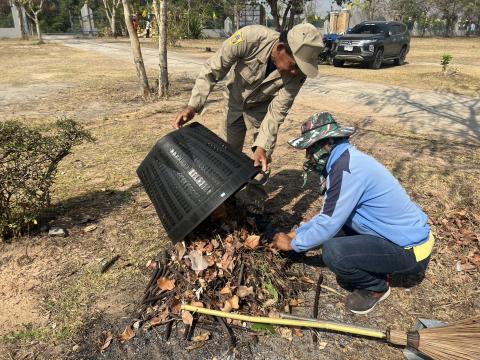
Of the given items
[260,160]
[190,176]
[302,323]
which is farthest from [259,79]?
[302,323]

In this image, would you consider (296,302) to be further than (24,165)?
No

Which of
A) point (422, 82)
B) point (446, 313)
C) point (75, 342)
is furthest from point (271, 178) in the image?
point (422, 82)

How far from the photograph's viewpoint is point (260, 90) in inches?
133

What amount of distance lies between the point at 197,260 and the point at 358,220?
3.48 feet

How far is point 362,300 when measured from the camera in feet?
8.79

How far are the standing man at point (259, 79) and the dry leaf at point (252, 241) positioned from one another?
0.46m

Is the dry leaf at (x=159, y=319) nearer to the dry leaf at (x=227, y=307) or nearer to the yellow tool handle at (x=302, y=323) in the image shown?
the yellow tool handle at (x=302, y=323)

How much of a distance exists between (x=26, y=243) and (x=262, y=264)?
1952 mm

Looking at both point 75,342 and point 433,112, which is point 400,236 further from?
point 433,112

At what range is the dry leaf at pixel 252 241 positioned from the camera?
2.70m

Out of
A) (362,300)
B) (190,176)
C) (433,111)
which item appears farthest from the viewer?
(433,111)

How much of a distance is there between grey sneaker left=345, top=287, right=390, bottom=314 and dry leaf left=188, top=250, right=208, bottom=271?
1008 millimetres

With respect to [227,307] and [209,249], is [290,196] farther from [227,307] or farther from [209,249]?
[227,307]

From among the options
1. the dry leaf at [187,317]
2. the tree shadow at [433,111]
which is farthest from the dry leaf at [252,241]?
the tree shadow at [433,111]
